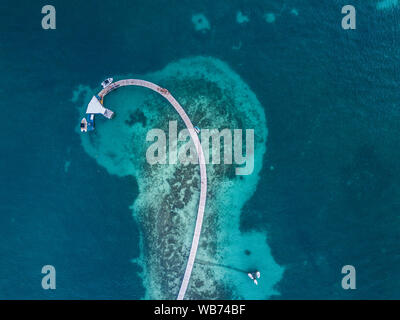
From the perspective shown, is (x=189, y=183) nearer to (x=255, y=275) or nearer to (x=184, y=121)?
(x=184, y=121)

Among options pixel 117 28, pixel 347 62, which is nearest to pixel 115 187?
pixel 117 28

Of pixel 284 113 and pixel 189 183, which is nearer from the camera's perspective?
pixel 284 113

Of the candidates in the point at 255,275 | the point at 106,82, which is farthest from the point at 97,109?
the point at 255,275

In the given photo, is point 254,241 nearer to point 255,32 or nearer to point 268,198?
point 268,198

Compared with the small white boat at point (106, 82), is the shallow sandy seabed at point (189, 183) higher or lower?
lower

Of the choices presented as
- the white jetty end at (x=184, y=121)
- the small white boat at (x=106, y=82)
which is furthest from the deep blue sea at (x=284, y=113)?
the white jetty end at (x=184, y=121)

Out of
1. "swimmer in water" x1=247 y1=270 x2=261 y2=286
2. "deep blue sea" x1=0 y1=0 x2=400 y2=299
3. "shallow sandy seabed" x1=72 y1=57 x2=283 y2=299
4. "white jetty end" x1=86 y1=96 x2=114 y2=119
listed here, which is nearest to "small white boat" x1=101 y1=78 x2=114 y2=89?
"deep blue sea" x1=0 y1=0 x2=400 y2=299

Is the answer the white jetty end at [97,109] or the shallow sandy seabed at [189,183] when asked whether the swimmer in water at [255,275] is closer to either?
the shallow sandy seabed at [189,183]

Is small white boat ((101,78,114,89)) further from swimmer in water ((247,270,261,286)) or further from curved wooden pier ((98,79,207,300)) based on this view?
swimmer in water ((247,270,261,286))
